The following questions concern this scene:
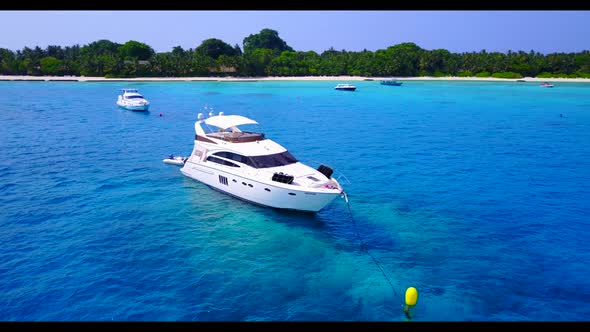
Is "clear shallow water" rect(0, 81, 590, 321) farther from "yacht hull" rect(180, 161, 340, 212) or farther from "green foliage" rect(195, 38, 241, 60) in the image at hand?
"green foliage" rect(195, 38, 241, 60)

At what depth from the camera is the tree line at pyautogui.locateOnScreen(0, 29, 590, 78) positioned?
14838cm

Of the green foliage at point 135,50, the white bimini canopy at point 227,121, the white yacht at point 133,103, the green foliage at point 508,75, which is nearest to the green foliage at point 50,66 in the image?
the green foliage at point 135,50

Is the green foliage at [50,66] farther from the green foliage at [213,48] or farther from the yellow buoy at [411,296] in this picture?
the yellow buoy at [411,296]

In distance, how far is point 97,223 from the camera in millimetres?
23312

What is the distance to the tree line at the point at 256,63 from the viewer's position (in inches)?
5842

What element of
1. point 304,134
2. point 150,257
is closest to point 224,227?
point 150,257

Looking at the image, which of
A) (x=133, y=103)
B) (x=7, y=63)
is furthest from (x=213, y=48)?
(x=133, y=103)

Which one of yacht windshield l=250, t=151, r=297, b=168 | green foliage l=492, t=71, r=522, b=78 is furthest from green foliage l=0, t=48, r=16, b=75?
green foliage l=492, t=71, r=522, b=78

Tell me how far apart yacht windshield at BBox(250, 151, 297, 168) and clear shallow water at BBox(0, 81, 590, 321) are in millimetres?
2818

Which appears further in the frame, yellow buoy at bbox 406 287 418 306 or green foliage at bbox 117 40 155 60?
green foliage at bbox 117 40 155 60

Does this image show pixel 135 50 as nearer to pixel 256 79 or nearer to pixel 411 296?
pixel 256 79
